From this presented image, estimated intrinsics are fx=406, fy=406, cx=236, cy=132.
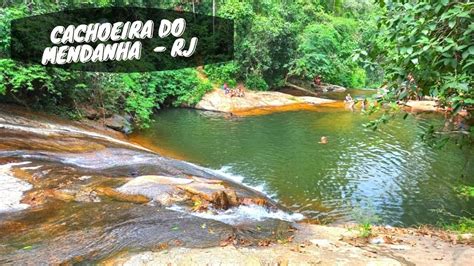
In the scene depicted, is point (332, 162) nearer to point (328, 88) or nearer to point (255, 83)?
point (255, 83)

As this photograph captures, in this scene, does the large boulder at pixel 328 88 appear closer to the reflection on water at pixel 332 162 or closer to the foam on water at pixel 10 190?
the reflection on water at pixel 332 162

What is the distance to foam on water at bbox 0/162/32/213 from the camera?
5.84m

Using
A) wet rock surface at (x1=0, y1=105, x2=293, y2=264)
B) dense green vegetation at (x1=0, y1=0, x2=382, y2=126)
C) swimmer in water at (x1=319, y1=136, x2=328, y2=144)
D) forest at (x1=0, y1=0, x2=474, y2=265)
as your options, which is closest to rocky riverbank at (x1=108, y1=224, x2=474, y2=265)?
forest at (x1=0, y1=0, x2=474, y2=265)

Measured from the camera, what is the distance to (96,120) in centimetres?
1451

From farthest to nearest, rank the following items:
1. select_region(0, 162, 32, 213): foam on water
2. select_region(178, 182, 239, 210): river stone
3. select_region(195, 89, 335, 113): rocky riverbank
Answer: select_region(195, 89, 335, 113): rocky riverbank → select_region(178, 182, 239, 210): river stone → select_region(0, 162, 32, 213): foam on water

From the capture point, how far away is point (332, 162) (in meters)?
13.0

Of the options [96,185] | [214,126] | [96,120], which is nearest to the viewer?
[96,185]

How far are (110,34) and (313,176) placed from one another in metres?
9.70

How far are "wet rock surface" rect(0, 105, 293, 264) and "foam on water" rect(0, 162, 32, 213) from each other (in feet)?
0.14

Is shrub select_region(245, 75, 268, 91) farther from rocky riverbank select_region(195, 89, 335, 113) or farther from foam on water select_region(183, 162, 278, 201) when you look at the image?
foam on water select_region(183, 162, 278, 201)

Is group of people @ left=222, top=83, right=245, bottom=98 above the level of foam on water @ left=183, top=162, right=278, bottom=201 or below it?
above

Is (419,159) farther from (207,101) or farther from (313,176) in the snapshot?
(207,101)

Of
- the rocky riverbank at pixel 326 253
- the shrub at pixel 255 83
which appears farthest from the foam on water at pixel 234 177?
the shrub at pixel 255 83

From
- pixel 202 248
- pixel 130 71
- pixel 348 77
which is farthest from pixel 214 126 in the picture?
pixel 348 77
